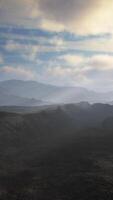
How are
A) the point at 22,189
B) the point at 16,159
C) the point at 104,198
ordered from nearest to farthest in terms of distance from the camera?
the point at 104,198 → the point at 22,189 → the point at 16,159

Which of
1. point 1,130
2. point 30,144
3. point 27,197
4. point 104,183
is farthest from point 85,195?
point 1,130

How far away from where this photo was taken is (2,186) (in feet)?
106

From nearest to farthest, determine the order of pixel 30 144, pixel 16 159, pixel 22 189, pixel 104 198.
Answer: pixel 104 198 < pixel 22 189 < pixel 16 159 < pixel 30 144

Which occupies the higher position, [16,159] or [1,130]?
[1,130]

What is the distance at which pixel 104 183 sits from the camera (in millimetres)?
31891

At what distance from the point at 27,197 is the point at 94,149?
26.4 meters

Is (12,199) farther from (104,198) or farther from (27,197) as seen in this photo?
(104,198)

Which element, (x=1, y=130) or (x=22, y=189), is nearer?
(x=22, y=189)

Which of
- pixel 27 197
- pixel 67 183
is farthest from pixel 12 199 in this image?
pixel 67 183

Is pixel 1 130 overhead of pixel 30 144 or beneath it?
overhead

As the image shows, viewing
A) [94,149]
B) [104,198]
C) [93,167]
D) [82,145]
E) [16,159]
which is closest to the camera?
[104,198]

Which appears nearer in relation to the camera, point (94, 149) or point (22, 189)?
point (22, 189)

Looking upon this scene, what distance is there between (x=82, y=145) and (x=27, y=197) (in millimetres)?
28805

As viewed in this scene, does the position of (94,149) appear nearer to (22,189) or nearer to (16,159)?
(16,159)
